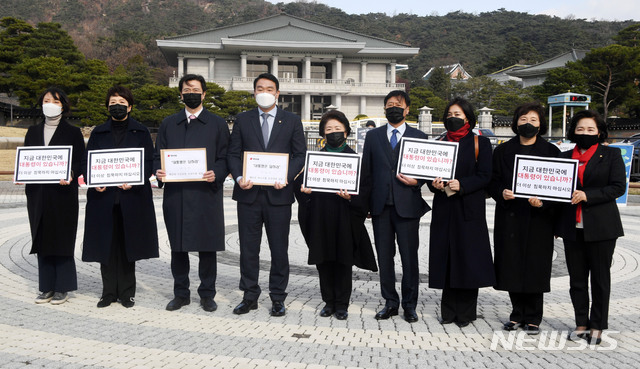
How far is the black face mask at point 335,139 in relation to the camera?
220 inches

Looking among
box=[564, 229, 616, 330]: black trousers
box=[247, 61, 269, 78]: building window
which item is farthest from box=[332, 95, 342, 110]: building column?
box=[564, 229, 616, 330]: black trousers

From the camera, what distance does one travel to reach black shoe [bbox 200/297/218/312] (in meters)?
5.79

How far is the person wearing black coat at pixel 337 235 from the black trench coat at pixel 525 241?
130 centimetres

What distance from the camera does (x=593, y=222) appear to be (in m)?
4.81

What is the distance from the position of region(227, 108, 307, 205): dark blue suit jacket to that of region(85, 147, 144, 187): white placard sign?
3.28 feet

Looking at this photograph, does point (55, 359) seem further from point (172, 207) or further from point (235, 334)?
point (172, 207)

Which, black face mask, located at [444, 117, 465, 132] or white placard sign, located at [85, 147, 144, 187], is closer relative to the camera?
black face mask, located at [444, 117, 465, 132]

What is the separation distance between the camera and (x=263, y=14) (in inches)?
4801

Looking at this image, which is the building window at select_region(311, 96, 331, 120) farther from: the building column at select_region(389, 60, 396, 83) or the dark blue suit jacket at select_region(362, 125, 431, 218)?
the dark blue suit jacket at select_region(362, 125, 431, 218)

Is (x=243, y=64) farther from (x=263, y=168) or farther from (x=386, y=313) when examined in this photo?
(x=386, y=313)

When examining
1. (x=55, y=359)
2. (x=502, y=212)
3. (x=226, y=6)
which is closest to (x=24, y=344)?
(x=55, y=359)

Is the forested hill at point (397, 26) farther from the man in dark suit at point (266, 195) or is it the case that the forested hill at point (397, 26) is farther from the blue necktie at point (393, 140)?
the blue necktie at point (393, 140)

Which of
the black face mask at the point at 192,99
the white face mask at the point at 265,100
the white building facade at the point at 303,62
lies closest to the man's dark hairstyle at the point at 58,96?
the black face mask at the point at 192,99

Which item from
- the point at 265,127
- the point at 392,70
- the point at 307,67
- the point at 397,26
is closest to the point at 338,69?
the point at 307,67
